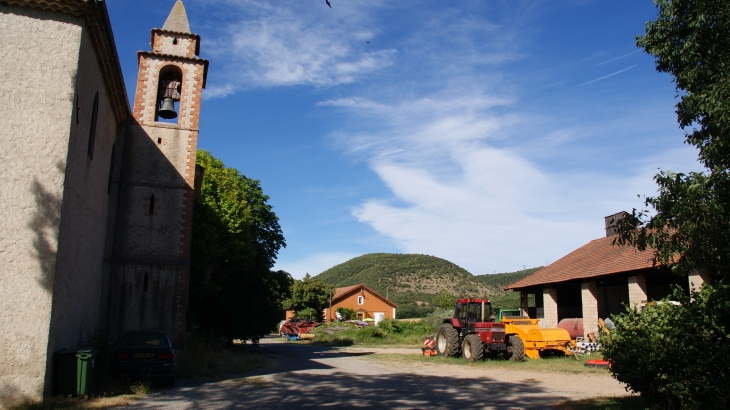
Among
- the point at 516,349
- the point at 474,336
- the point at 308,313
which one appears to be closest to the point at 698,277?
the point at 516,349

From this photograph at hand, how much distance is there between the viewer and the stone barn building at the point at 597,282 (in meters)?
20.9

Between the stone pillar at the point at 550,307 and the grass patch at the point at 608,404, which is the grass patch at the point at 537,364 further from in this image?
the stone pillar at the point at 550,307

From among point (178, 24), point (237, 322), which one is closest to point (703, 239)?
point (178, 24)

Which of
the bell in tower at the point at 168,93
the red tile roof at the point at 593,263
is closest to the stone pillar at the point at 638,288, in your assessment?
the red tile roof at the point at 593,263

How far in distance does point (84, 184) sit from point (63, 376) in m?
4.39

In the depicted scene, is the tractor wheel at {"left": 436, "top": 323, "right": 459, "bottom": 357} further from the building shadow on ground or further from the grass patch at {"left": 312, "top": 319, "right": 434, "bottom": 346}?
the grass patch at {"left": 312, "top": 319, "right": 434, "bottom": 346}

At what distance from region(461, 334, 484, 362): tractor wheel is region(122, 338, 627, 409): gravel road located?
74.9 inches

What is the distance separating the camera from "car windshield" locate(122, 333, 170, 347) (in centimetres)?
1277

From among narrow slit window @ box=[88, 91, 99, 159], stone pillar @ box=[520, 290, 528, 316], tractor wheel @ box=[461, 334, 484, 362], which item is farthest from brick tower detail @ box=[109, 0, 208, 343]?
stone pillar @ box=[520, 290, 528, 316]

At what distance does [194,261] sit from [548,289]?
56.5 ft

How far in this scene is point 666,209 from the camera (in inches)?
395

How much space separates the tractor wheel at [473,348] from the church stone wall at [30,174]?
45.3ft

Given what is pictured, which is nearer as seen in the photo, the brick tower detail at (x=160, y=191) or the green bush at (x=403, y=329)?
the brick tower detail at (x=160, y=191)

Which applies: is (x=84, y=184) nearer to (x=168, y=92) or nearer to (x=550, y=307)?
(x=168, y=92)
